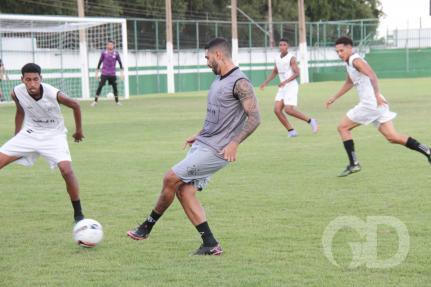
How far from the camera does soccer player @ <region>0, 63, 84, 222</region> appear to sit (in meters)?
8.30

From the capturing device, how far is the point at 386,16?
306 feet

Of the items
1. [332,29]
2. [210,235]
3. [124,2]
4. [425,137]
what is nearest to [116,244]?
[210,235]

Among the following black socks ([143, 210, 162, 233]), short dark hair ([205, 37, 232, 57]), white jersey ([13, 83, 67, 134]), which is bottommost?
black socks ([143, 210, 162, 233])

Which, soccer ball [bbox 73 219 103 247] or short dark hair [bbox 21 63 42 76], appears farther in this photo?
short dark hair [bbox 21 63 42 76]

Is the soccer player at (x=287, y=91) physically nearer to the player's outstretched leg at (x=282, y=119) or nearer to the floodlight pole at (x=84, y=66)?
the player's outstretched leg at (x=282, y=119)

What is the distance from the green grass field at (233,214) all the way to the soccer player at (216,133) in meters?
0.45

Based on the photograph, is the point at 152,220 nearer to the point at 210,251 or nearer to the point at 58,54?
the point at 210,251

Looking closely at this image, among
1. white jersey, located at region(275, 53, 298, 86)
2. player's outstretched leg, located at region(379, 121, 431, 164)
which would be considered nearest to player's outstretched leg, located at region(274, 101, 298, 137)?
white jersey, located at region(275, 53, 298, 86)

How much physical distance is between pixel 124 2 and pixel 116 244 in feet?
181

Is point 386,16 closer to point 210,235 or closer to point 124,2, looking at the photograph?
point 124,2

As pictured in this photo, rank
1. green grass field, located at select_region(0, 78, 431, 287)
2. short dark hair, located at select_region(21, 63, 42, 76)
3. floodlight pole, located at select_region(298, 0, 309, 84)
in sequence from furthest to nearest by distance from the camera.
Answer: floodlight pole, located at select_region(298, 0, 309, 84) → short dark hair, located at select_region(21, 63, 42, 76) → green grass field, located at select_region(0, 78, 431, 287)

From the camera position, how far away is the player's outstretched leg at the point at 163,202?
7012 millimetres

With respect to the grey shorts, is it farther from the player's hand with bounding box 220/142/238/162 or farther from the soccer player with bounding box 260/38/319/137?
the soccer player with bounding box 260/38/319/137

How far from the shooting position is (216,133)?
23.0 ft
